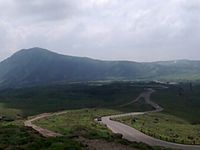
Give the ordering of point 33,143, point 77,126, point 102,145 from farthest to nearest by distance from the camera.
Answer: point 77,126
point 102,145
point 33,143

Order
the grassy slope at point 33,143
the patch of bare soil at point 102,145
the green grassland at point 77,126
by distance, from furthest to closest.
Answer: the green grassland at point 77,126 < the patch of bare soil at point 102,145 < the grassy slope at point 33,143

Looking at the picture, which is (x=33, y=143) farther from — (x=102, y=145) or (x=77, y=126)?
(x=77, y=126)

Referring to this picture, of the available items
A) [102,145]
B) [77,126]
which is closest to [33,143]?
[102,145]

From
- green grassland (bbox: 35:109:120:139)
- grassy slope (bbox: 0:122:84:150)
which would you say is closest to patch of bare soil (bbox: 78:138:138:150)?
grassy slope (bbox: 0:122:84:150)

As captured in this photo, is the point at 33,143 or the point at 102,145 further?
the point at 102,145

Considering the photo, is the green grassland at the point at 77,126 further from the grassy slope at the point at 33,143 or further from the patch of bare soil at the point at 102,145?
the grassy slope at the point at 33,143

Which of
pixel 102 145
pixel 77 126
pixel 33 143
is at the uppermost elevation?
pixel 33 143

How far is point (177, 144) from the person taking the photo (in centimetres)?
8019

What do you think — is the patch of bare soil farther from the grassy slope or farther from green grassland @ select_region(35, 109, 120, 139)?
green grassland @ select_region(35, 109, 120, 139)

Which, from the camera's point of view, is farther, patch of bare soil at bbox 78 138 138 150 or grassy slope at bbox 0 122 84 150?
patch of bare soil at bbox 78 138 138 150

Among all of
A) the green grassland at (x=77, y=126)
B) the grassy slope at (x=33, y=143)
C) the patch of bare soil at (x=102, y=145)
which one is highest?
the grassy slope at (x=33, y=143)

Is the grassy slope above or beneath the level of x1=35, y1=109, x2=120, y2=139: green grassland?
above

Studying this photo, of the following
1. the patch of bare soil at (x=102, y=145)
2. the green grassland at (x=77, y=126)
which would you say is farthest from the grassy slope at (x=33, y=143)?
the green grassland at (x=77, y=126)

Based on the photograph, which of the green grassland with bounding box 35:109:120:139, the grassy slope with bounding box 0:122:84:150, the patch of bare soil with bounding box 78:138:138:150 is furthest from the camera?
the green grassland with bounding box 35:109:120:139
